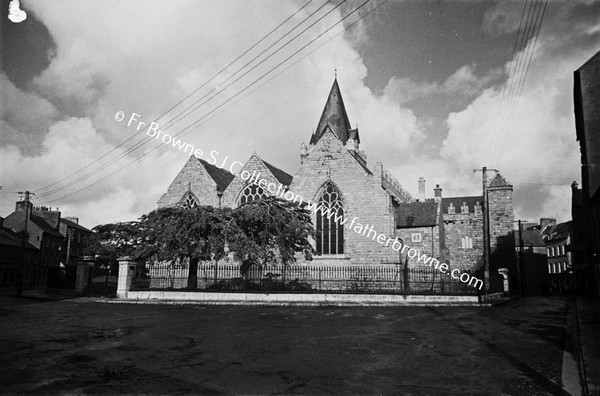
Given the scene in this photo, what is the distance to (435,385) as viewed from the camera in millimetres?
6523

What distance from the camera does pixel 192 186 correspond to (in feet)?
115

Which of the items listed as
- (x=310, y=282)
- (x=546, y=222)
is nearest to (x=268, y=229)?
(x=310, y=282)

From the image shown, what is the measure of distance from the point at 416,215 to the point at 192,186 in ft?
62.1

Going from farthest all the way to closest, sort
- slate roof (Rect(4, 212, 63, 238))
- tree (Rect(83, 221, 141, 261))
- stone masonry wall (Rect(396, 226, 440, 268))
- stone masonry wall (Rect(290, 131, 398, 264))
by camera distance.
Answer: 1. slate roof (Rect(4, 212, 63, 238))
2. stone masonry wall (Rect(396, 226, 440, 268))
3. stone masonry wall (Rect(290, 131, 398, 264))
4. tree (Rect(83, 221, 141, 261))

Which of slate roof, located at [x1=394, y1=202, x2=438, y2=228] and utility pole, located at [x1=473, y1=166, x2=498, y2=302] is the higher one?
slate roof, located at [x1=394, y1=202, x2=438, y2=228]

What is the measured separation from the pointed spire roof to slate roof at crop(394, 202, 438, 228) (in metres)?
9.35

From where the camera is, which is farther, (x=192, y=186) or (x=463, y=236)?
(x=463, y=236)

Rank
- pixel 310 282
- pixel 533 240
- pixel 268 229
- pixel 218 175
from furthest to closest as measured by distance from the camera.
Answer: pixel 533 240
pixel 218 175
pixel 310 282
pixel 268 229

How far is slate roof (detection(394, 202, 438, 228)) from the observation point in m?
35.3


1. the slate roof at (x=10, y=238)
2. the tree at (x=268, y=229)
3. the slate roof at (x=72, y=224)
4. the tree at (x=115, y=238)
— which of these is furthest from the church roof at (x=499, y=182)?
the slate roof at (x=72, y=224)

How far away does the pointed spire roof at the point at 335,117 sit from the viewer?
42.3 metres

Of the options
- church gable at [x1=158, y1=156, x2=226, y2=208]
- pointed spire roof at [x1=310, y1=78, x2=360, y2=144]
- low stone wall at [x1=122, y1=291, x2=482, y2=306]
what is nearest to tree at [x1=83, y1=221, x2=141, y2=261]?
low stone wall at [x1=122, y1=291, x2=482, y2=306]

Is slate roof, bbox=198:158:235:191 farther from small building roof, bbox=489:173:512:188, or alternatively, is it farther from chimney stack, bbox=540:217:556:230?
chimney stack, bbox=540:217:556:230

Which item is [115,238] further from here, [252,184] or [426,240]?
[426,240]
